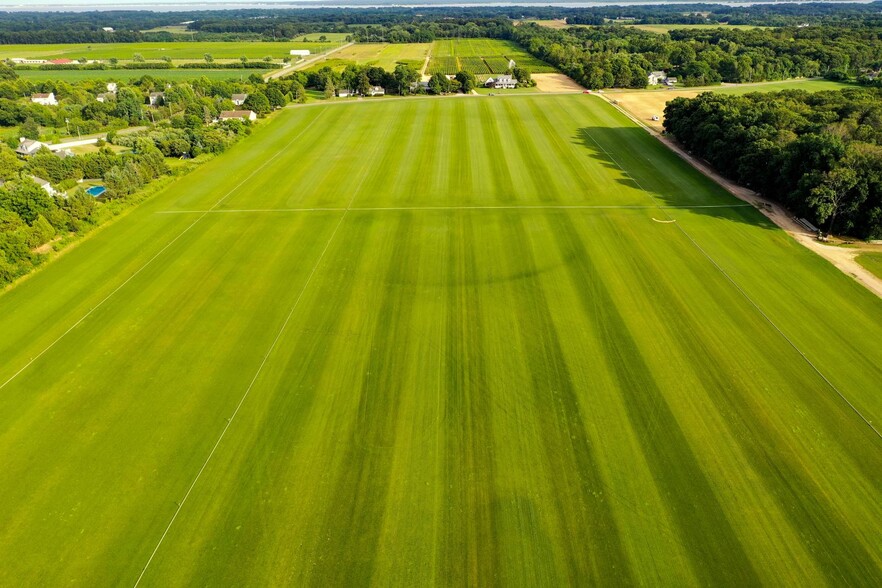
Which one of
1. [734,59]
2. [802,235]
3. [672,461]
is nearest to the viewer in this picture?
[672,461]

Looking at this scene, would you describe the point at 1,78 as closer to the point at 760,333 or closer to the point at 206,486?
the point at 206,486

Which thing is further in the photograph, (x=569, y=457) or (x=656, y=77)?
(x=656, y=77)

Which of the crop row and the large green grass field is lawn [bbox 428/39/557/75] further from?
the large green grass field

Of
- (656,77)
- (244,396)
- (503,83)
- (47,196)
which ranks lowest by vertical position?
(244,396)

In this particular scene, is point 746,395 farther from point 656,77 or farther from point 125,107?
point 656,77

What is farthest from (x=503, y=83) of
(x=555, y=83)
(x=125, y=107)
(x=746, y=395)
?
(x=746, y=395)

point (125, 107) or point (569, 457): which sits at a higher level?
point (125, 107)

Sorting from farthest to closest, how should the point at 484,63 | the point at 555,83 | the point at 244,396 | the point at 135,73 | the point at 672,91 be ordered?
the point at 484,63 → the point at 135,73 → the point at 555,83 → the point at 672,91 → the point at 244,396
